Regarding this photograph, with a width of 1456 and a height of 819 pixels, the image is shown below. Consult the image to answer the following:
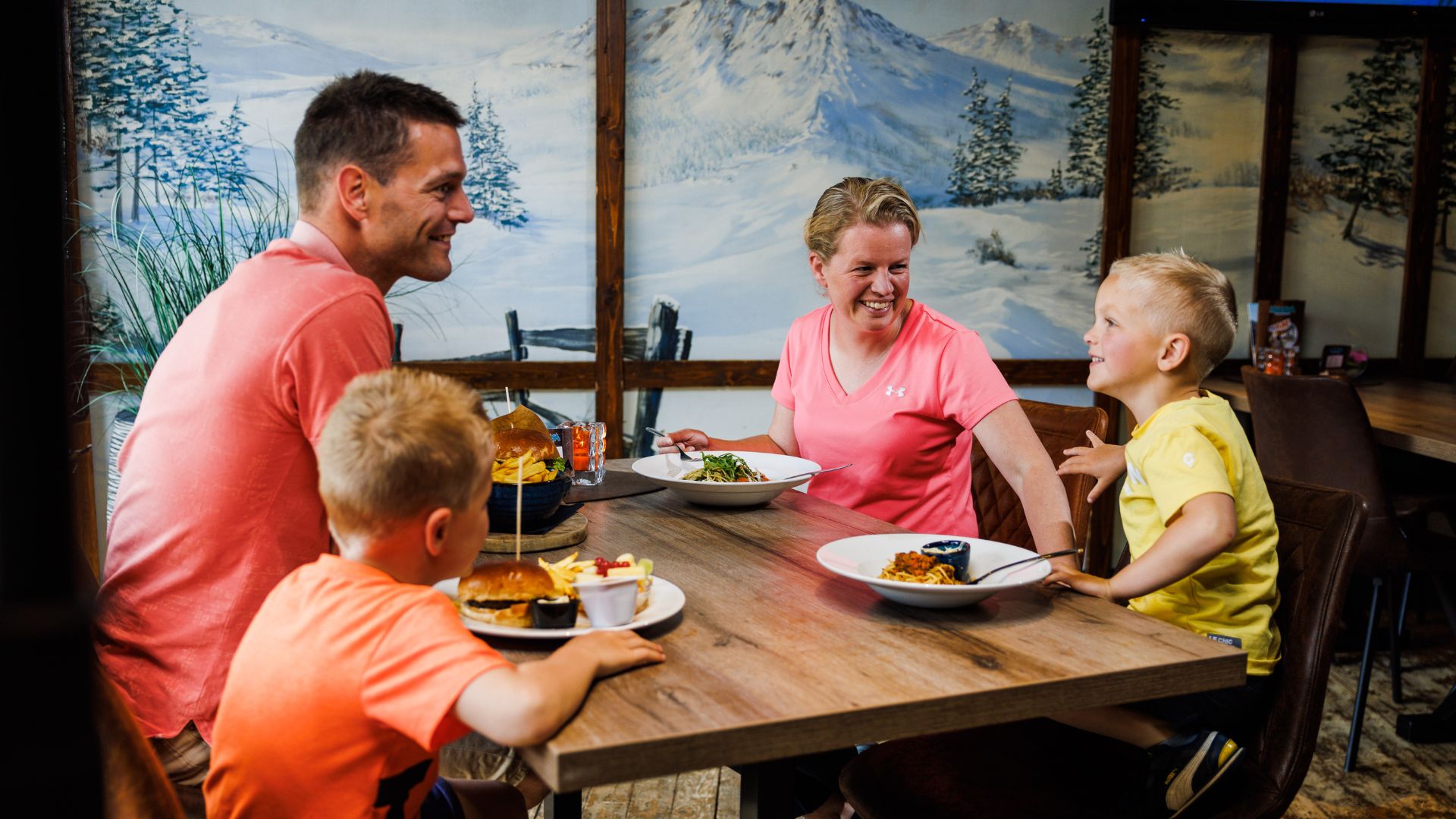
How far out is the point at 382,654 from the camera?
1.06 meters

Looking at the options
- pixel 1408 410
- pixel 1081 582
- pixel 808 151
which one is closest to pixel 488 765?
pixel 1081 582

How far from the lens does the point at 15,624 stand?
0.24m

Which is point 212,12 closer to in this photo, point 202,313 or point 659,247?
point 659,247

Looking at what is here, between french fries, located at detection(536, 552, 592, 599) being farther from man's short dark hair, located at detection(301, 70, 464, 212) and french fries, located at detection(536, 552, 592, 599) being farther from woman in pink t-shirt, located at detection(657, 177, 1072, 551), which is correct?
woman in pink t-shirt, located at detection(657, 177, 1072, 551)

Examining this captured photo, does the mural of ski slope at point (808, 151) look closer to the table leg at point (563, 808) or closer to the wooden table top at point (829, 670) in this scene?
the table leg at point (563, 808)

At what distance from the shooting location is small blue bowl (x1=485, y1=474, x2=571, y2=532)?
173 cm

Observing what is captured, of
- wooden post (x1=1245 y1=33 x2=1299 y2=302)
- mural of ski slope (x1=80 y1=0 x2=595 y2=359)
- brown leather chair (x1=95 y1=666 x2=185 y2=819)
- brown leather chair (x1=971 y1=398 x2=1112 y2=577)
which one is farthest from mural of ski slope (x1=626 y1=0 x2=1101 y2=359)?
brown leather chair (x1=95 y1=666 x2=185 y2=819)

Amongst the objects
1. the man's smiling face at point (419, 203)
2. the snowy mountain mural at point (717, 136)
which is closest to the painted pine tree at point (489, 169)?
the snowy mountain mural at point (717, 136)

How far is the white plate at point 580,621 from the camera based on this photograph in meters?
1.23

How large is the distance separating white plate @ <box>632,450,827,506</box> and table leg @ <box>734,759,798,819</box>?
55 cm

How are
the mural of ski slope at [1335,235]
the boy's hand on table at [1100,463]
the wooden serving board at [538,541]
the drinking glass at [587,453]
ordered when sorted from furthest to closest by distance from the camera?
the mural of ski slope at [1335,235], the drinking glass at [587,453], the boy's hand on table at [1100,463], the wooden serving board at [538,541]

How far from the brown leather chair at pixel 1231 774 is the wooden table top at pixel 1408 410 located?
65.7 inches

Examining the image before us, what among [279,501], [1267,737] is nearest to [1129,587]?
[1267,737]

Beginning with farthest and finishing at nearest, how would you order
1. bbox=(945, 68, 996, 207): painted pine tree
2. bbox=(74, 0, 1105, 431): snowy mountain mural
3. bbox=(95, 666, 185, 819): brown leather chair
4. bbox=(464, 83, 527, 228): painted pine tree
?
1. bbox=(945, 68, 996, 207): painted pine tree
2. bbox=(464, 83, 527, 228): painted pine tree
3. bbox=(74, 0, 1105, 431): snowy mountain mural
4. bbox=(95, 666, 185, 819): brown leather chair
